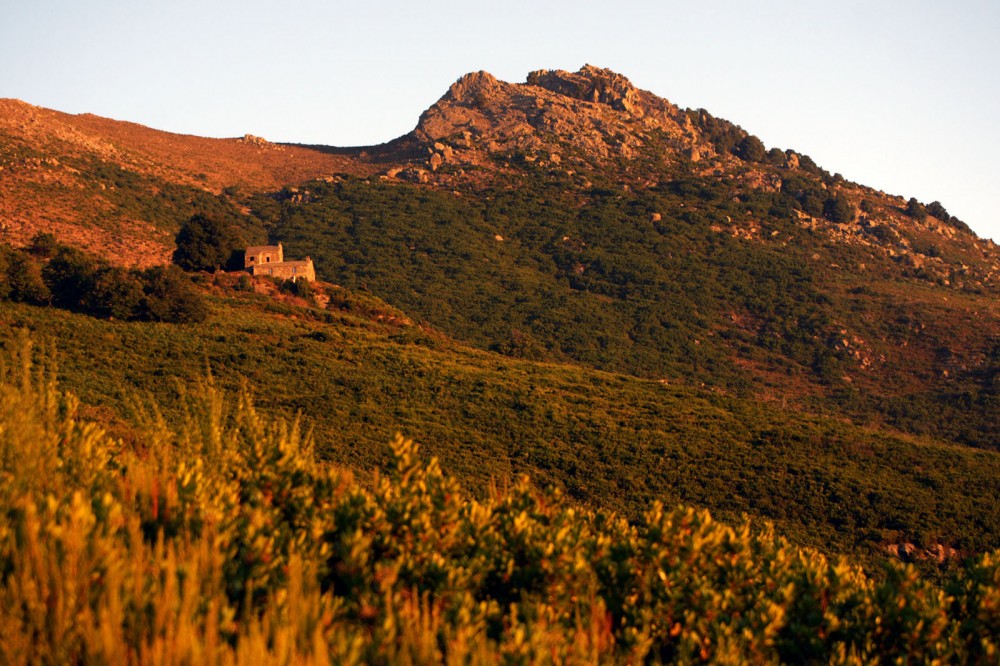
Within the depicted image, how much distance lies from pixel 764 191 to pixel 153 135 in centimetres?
9607

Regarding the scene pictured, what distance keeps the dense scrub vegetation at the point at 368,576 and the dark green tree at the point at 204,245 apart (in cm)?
5778

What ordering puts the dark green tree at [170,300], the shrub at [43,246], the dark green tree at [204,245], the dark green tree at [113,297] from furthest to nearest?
the dark green tree at [204,245] → the shrub at [43,246] → the dark green tree at [170,300] → the dark green tree at [113,297]

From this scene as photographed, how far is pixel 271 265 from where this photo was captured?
6906 cm

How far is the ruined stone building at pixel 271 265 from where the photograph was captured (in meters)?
68.2

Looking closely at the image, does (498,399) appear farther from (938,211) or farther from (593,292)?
(938,211)

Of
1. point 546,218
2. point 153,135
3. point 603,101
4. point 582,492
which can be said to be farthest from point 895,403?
point 153,135

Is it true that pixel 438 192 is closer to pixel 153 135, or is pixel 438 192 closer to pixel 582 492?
pixel 153 135

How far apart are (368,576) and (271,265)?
63954 mm

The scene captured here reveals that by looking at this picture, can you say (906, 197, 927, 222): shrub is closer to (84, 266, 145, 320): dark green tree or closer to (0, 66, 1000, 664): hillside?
(0, 66, 1000, 664): hillside

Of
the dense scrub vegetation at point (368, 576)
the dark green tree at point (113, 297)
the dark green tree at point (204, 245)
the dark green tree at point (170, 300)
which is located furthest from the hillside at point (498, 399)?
the dark green tree at point (204, 245)

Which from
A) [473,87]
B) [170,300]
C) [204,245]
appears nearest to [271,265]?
[204,245]

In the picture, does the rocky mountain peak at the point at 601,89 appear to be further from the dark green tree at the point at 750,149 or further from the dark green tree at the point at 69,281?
the dark green tree at the point at 69,281

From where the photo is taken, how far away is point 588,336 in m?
82.3

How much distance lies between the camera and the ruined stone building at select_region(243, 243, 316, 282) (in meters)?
68.2
